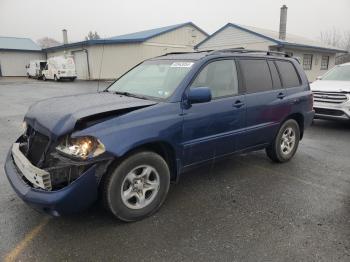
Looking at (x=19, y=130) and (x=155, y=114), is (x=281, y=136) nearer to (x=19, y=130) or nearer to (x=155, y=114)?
(x=155, y=114)

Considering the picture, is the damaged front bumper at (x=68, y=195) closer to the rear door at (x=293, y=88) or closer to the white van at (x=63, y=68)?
the rear door at (x=293, y=88)

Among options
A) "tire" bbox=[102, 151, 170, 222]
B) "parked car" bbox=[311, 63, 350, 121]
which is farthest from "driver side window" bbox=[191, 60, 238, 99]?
"parked car" bbox=[311, 63, 350, 121]

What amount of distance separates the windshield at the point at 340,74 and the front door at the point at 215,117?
249 inches

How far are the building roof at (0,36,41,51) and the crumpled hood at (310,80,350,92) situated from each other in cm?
3865

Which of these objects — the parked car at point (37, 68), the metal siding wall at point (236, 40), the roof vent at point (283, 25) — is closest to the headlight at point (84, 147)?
the metal siding wall at point (236, 40)

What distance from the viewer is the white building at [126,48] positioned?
92.9 feet

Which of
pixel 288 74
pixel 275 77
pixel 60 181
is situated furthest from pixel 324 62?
pixel 60 181

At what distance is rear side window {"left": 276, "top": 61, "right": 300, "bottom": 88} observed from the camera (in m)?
5.09

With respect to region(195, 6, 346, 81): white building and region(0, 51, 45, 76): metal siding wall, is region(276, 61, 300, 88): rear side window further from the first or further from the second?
region(0, 51, 45, 76): metal siding wall

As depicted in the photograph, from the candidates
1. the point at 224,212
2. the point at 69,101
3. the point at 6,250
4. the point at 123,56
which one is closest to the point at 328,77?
the point at 224,212

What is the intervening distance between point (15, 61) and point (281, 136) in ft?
134

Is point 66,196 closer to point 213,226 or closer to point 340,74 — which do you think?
point 213,226

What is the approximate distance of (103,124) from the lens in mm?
2984

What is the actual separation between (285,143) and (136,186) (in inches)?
121
